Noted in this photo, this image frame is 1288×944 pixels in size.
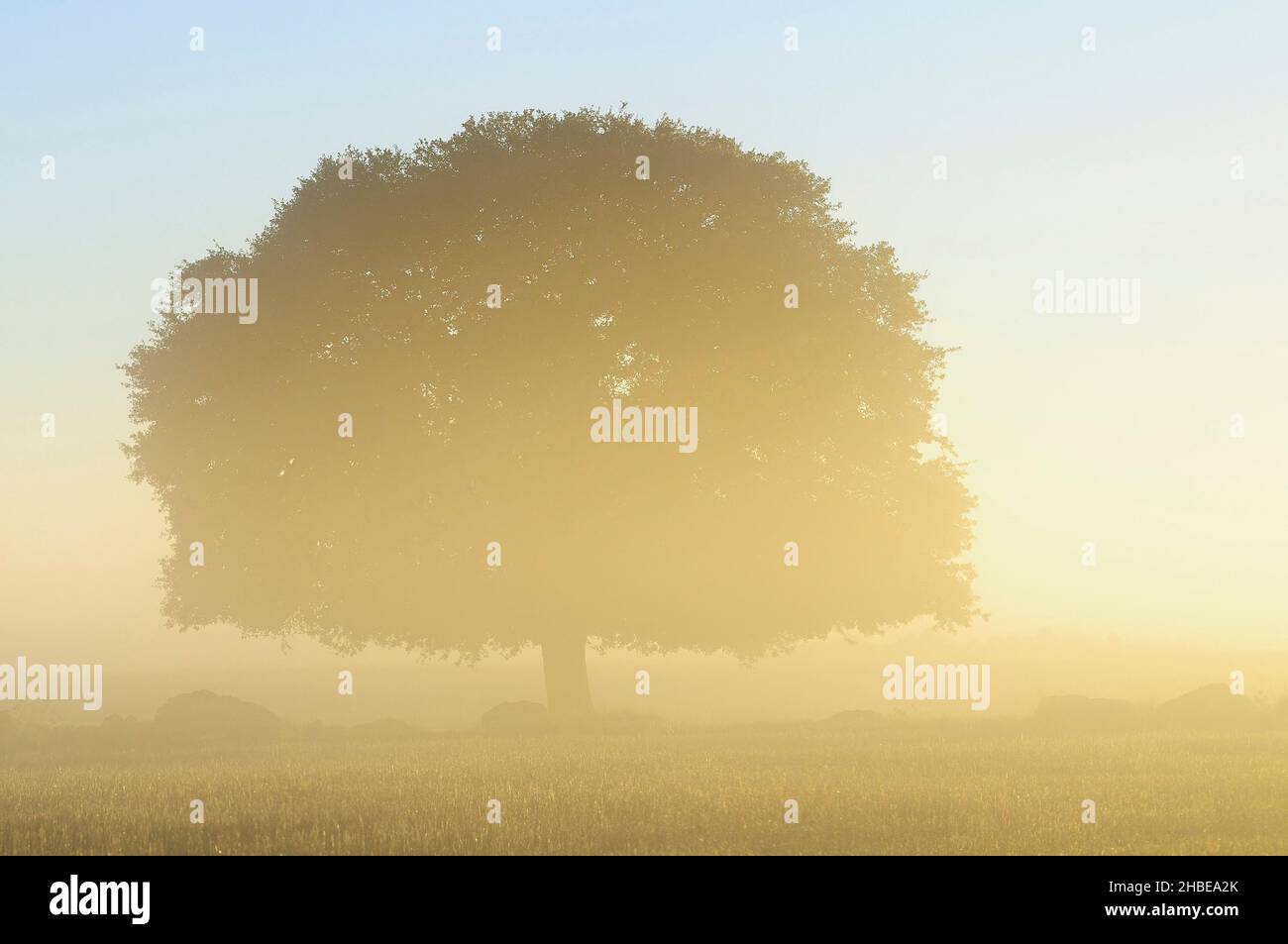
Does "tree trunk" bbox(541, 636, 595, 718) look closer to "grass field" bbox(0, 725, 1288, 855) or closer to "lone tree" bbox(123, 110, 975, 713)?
"lone tree" bbox(123, 110, 975, 713)

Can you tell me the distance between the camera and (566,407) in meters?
37.3

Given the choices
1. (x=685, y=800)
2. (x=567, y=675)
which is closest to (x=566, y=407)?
(x=567, y=675)

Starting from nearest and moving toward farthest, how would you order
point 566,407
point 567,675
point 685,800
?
point 685,800, point 566,407, point 567,675

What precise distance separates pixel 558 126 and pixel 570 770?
75.1ft

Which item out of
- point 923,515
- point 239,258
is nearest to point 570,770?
point 923,515

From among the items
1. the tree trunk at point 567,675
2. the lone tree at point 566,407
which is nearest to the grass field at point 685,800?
the lone tree at point 566,407

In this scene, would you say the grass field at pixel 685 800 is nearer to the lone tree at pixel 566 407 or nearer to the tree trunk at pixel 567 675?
the lone tree at pixel 566 407

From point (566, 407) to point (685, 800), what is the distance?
20.6m

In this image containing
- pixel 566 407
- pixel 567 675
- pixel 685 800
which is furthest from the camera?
pixel 567 675

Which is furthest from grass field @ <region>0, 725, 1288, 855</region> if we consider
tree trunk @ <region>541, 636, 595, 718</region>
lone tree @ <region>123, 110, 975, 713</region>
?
tree trunk @ <region>541, 636, 595, 718</region>

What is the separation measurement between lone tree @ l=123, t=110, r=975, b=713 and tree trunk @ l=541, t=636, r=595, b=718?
0.08 metres

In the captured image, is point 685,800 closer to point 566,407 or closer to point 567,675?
point 566,407

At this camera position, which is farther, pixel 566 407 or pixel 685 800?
pixel 566 407
